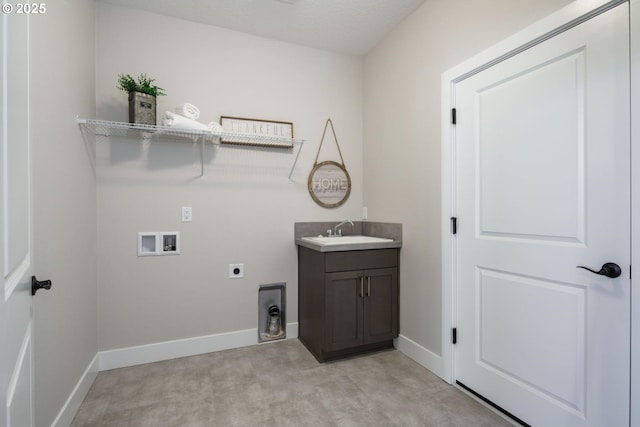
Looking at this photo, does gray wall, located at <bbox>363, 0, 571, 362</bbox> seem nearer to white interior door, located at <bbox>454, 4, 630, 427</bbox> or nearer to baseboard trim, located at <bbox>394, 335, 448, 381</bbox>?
baseboard trim, located at <bbox>394, 335, 448, 381</bbox>

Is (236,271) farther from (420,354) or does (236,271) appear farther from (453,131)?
(453,131)

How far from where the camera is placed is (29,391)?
969mm

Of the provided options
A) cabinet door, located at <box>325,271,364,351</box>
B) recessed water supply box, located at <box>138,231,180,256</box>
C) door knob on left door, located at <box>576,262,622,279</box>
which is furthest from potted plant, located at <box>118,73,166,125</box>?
door knob on left door, located at <box>576,262,622,279</box>

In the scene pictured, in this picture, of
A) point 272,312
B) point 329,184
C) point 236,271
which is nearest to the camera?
point 236,271

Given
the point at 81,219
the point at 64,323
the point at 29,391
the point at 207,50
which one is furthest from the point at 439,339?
the point at 207,50

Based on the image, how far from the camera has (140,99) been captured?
2162 mm

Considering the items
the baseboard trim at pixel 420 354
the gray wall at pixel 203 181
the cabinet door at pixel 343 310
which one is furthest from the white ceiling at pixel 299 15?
the baseboard trim at pixel 420 354

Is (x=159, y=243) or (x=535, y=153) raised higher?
(x=535, y=153)

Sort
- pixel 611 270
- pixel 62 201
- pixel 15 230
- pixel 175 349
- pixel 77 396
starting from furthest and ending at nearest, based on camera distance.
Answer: pixel 175 349
pixel 77 396
pixel 62 201
pixel 611 270
pixel 15 230

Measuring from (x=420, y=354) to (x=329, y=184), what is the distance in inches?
65.9

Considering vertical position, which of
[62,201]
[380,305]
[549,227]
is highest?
[62,201]

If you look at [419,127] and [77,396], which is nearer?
[77,396]

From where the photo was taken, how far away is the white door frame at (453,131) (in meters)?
1.22

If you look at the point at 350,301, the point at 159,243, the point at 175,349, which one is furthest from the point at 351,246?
the point at 175,349
